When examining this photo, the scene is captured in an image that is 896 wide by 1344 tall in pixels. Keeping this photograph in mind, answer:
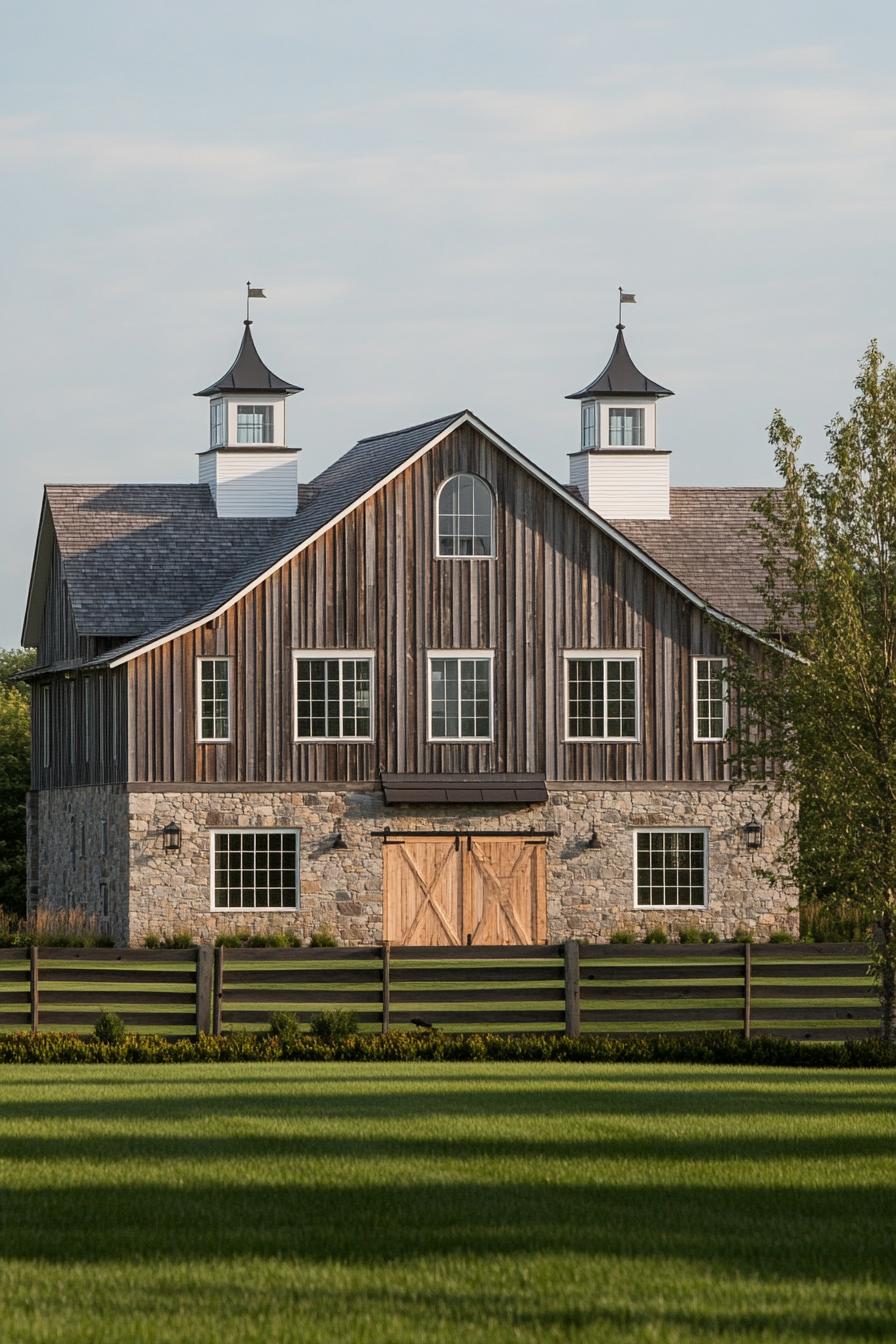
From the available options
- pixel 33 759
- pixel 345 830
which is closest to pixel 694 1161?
pixel 345 830

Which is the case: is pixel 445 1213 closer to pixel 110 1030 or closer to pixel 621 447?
pixel 110 1030

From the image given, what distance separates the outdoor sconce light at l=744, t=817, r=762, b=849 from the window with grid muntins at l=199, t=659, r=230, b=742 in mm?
9418

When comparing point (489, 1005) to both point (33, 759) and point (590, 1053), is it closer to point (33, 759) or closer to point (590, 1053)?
point (590, 1053)

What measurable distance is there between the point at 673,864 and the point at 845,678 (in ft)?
55.2

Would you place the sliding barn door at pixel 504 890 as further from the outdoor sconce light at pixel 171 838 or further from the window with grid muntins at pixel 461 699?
the outdoor sconce light at pixel 171 838

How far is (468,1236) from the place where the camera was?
10586 mm

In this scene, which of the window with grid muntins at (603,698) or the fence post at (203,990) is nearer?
the fence post at (203,990)

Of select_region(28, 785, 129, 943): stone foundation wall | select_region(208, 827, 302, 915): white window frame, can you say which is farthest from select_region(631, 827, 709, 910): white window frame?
select_region(28, 785, 129, 943): stone foundation wall

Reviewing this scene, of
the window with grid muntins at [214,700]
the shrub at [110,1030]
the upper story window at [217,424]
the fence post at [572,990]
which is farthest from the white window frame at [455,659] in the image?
the shrub at [110,1030]

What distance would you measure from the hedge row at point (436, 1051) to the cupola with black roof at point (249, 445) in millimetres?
23681

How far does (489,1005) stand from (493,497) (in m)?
11.6

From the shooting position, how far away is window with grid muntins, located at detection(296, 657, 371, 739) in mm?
37094

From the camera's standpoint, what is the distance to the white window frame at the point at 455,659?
37.3 meters

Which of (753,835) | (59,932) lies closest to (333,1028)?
(753,835)
